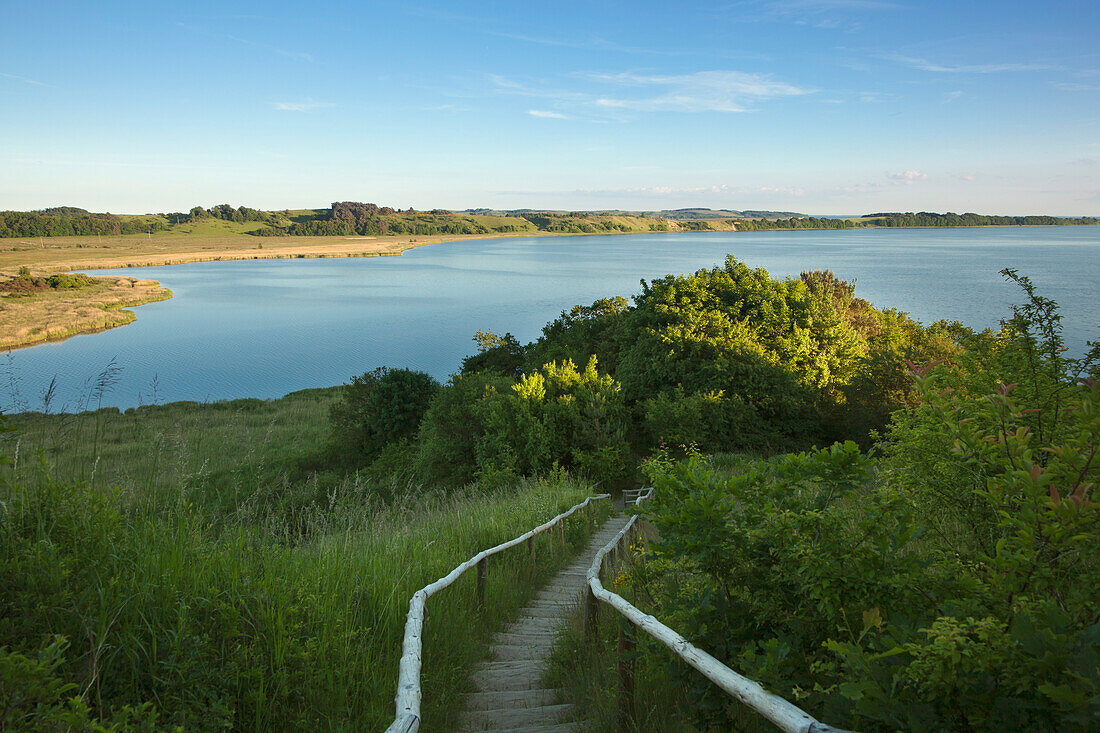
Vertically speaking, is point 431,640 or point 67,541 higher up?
point 67,541

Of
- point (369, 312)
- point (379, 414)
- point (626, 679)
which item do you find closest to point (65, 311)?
point (369, 312)

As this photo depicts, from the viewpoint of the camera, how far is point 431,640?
404 cm

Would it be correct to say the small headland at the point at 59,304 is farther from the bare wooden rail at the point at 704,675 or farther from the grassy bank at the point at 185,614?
the bare wooden rail at the point at 704,675

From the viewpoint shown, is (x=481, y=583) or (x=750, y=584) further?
(x=481, y=583)

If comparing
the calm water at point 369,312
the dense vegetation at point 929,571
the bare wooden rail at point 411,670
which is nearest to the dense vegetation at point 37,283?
the calm water at point 369,312

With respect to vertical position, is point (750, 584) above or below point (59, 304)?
above

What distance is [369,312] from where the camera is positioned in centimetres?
7594

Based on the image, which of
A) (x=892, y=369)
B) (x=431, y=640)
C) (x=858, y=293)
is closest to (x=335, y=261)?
(x=858, y=293)

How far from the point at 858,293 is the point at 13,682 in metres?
75.4

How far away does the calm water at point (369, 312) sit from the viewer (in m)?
47.8

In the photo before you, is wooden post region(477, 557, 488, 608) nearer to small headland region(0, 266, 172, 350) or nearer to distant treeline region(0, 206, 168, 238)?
small headland region(0, 266, 172, 350)

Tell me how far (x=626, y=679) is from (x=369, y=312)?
77680 millimetres

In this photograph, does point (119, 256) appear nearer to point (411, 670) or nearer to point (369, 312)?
point (369, 312)

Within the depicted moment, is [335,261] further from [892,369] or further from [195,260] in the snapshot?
[892,369]
